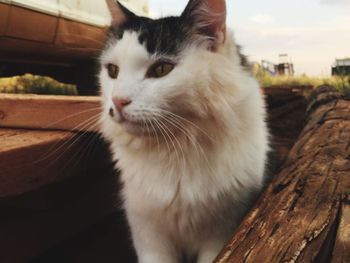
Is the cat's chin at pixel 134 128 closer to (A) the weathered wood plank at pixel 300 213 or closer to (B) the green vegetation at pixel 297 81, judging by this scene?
(A) the weathered wood plank at pixel 300 213

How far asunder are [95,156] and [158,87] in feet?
2.42

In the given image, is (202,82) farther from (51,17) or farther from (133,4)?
(133,4)

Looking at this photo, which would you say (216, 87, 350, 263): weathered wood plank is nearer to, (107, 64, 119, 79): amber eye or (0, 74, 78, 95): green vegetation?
(107, 64, 119, 79): amber eye

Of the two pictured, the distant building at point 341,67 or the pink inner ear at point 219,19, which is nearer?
the pink inner ear at point 219,19

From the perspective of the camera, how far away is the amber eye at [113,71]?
137cm

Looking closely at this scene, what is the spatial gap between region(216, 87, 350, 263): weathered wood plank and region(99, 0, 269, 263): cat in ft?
0.50

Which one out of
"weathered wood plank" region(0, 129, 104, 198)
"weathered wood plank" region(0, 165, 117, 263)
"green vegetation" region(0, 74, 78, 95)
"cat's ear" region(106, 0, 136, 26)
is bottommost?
"weathered wood plank" region(0, 165, 117, 263)

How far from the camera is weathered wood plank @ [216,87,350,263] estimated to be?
805 mm

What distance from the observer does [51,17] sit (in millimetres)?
3195

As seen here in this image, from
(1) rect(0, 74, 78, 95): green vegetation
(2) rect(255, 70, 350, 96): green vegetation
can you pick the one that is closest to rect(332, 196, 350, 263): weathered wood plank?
(1) rect(0, 74, 78, 95): green vegetation

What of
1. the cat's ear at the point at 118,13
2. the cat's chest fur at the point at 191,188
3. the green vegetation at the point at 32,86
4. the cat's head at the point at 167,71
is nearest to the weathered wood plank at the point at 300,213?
the cat's chest fur at the point at 191,188

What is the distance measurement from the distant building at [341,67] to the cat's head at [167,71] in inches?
134

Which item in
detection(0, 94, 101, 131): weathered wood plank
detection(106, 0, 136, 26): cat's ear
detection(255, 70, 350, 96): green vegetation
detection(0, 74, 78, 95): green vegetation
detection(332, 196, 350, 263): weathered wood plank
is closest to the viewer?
detection(332, 196, 350, 263): weathered wood plank

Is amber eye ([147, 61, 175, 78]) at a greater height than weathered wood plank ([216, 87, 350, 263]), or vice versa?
amber eye ([147, 61, 175, 78])
